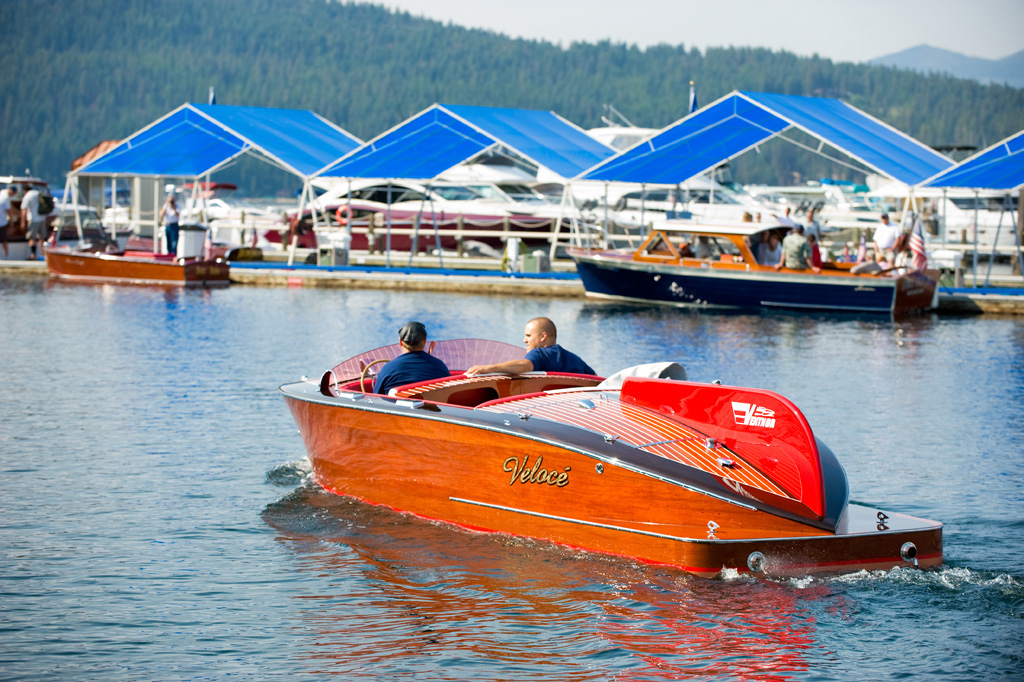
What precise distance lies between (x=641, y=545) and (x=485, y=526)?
1.27 meters

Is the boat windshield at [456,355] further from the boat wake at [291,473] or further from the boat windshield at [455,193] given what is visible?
the boat windshield at [455,193]

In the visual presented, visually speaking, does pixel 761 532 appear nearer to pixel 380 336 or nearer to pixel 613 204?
pixel 380 336

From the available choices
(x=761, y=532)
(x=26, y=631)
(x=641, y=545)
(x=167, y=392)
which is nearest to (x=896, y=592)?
(x=761, y=532)

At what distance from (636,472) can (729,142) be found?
2256 cm

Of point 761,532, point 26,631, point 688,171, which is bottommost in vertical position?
point 26,631

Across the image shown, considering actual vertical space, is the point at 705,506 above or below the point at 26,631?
above

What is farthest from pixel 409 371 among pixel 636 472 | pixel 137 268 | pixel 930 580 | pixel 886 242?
pixel 137 268

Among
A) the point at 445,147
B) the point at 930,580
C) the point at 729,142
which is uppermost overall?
the point at 729,142

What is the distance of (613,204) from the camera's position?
142 feet

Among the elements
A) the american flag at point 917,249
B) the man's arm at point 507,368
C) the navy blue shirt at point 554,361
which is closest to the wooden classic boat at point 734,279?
the american flag at point 917,249

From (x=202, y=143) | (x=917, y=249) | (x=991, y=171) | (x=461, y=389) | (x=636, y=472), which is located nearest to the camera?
(x=636, y=472)

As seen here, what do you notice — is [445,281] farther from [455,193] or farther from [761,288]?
[455,193]

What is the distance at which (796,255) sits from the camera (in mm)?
26266

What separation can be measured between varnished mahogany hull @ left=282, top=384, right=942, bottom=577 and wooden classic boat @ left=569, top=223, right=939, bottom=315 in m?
18.0
